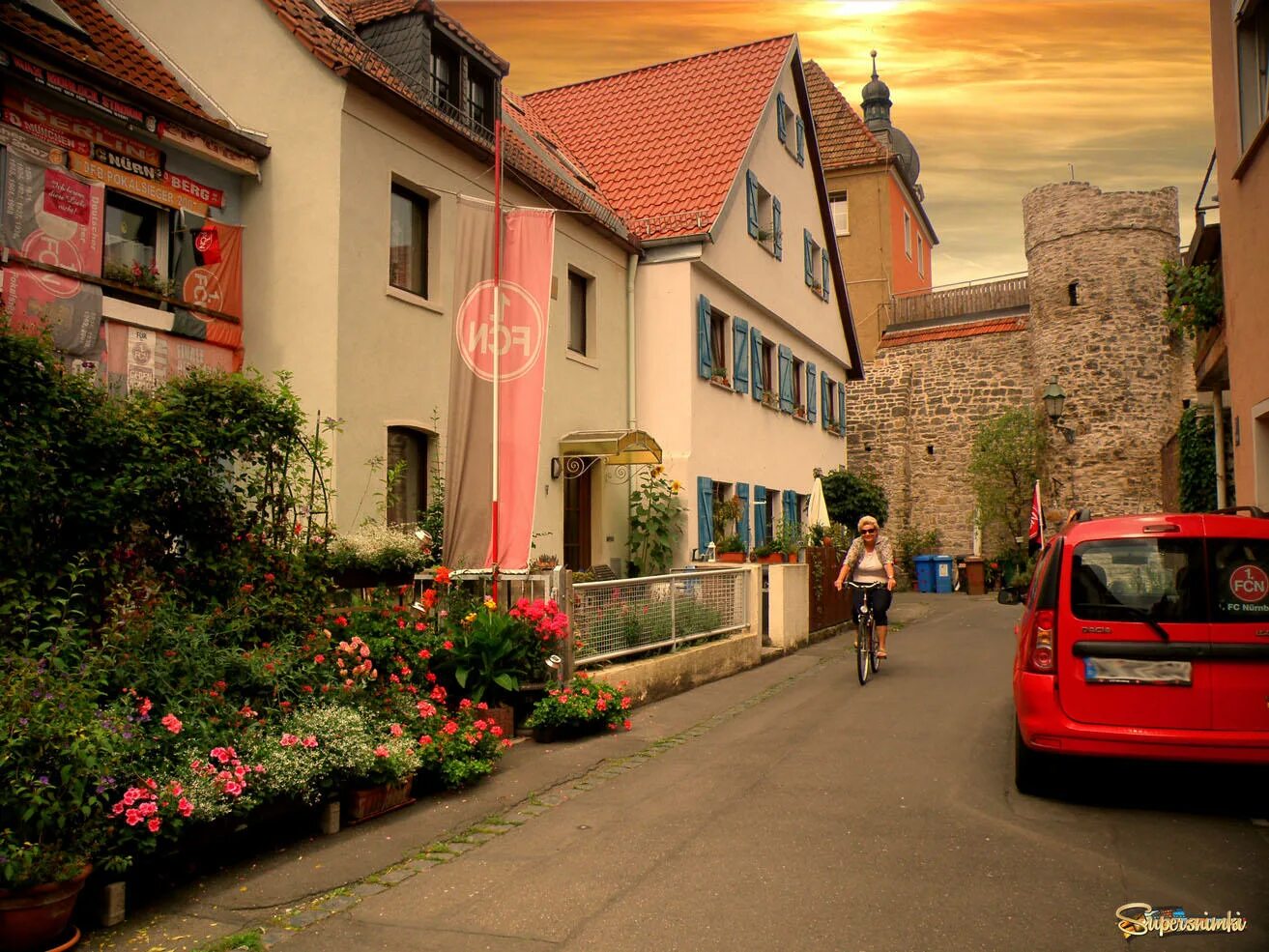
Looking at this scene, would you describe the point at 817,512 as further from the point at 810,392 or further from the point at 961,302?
the point at 961,302

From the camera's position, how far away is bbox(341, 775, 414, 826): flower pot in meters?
6.24

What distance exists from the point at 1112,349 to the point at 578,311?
1956 cm

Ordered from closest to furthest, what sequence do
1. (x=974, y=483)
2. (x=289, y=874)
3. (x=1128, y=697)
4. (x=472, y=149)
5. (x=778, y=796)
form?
(x=289, y=874)
(x=1128, y=697)
(x=778, y=796)
(x=472, y=149)
(x=974, y=483)

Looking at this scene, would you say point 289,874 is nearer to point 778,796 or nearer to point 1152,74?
point 778,796

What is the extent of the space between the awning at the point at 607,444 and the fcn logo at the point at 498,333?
20.6 feet

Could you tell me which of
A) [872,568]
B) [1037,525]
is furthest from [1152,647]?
[1037,525]

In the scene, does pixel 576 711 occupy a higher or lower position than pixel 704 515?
lower

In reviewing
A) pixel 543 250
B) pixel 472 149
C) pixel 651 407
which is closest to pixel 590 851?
pixel 543 250

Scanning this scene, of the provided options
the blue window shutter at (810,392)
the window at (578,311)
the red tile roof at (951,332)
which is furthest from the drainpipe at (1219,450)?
the red tile roof at (951,332)

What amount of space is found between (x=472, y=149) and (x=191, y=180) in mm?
3606

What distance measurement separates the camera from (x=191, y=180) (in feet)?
39.5

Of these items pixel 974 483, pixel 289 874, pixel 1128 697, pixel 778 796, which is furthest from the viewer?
pixel 974 483

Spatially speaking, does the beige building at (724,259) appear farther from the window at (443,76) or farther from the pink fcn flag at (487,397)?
the pink fcn flag at (487,397)

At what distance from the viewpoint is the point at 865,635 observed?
11.8m
